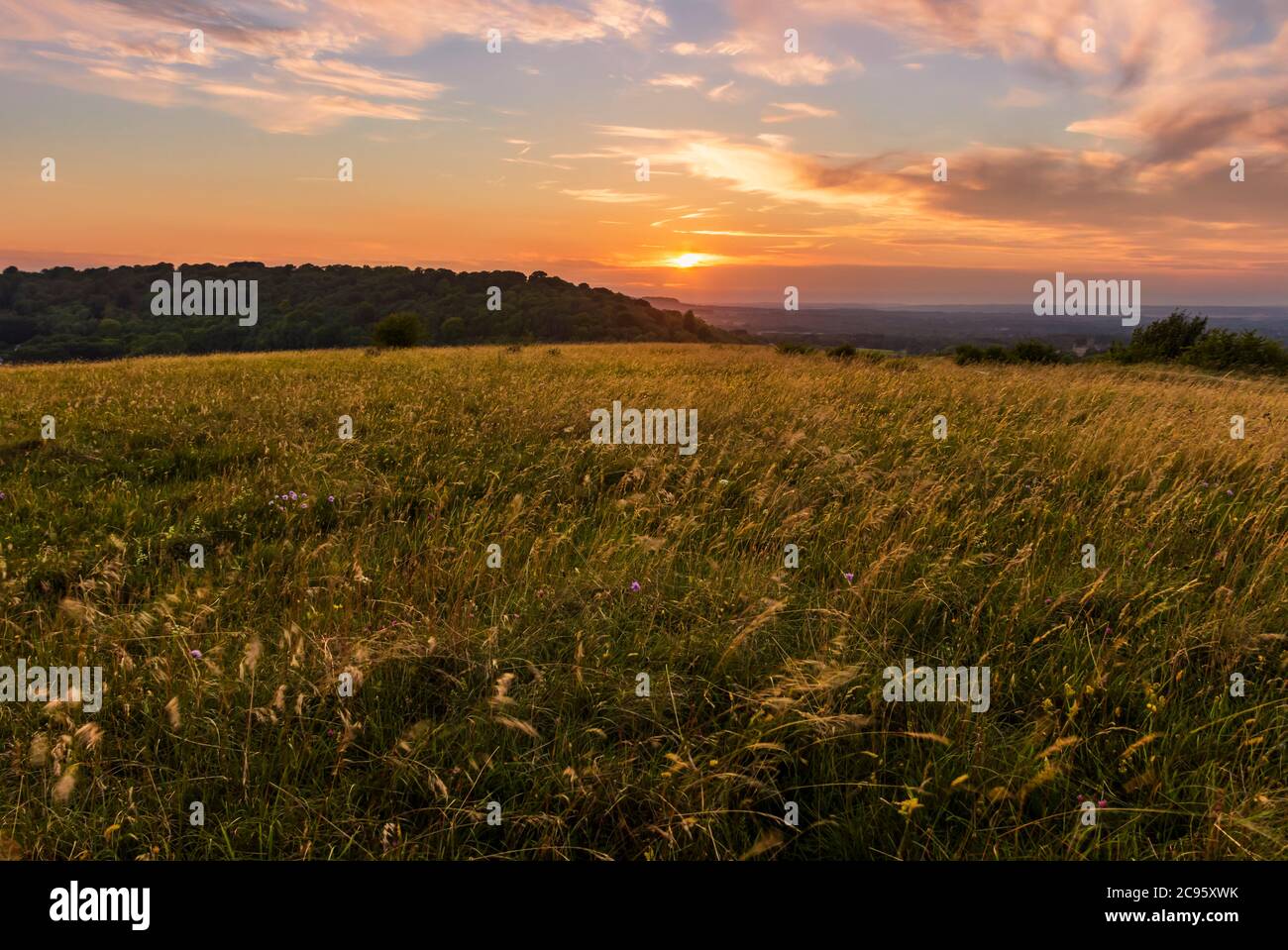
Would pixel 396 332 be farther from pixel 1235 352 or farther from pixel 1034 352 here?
pixel 1235 352

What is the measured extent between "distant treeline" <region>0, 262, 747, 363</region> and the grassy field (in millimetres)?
38656

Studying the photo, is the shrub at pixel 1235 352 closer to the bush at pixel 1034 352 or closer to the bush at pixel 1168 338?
the bush at pixel 1168 338

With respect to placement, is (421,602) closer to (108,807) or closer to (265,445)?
(108,807)

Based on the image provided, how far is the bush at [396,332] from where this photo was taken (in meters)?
40.4

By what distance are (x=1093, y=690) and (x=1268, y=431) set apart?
730 centimetres

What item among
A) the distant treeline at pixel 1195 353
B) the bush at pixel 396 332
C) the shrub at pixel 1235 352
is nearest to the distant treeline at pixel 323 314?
the bush at pixel 396 332

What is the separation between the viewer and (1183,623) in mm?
3352

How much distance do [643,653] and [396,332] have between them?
41.5 m

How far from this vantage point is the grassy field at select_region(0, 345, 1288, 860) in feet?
7.24

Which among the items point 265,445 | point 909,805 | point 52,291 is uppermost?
point 52,291

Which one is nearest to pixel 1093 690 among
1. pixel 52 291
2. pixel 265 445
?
pixel 265 445

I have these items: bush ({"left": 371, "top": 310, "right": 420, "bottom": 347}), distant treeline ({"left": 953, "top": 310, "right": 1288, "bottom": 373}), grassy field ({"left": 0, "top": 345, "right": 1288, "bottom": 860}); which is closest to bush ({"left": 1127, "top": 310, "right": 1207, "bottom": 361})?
distant treeline ({"left": 953, "top": 310, "right": 1288, "bottom": 373})

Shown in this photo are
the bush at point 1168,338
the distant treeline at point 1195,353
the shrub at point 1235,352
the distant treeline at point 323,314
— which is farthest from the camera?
the distant treeline at point 323,314

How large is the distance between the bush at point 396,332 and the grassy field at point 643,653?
36.0m
